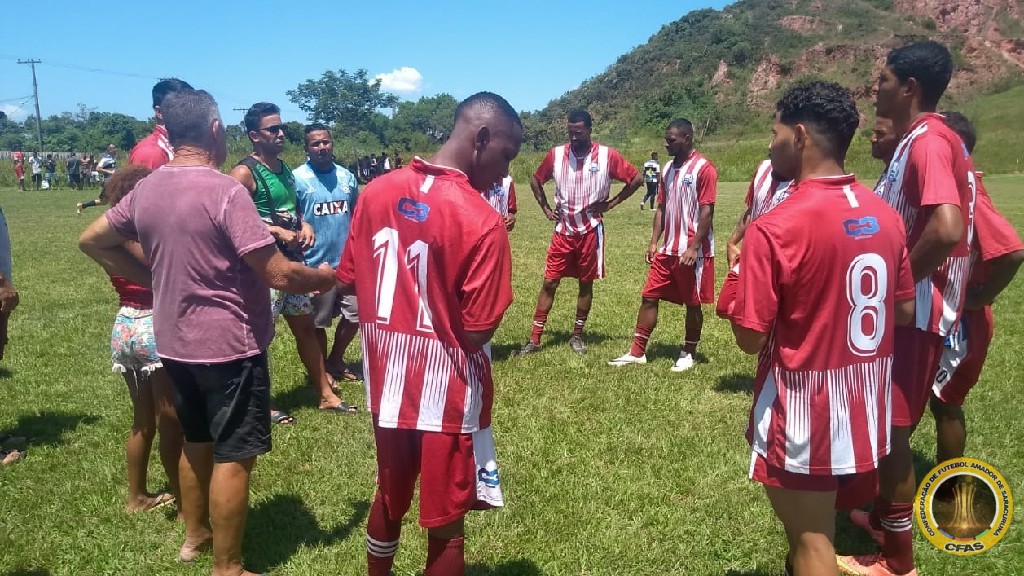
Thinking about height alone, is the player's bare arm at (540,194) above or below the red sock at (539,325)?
above

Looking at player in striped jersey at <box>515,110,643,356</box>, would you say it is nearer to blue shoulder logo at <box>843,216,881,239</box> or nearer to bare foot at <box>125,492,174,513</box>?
bare foot at <box>125,492,174,513</box>

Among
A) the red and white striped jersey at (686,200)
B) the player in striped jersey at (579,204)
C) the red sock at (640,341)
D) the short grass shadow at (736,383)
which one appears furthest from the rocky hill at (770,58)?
the short grass shadow at (736,383)

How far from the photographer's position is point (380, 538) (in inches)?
109

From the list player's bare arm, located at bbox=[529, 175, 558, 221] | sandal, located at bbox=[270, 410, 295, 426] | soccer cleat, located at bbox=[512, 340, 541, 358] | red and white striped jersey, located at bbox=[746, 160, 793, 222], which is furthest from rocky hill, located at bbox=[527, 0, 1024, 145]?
sandal, located at bbox=[270, 410, 295, 426]

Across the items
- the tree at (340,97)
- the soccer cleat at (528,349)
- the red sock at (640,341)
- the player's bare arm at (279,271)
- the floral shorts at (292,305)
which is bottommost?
the soccer cleat at (528,349)

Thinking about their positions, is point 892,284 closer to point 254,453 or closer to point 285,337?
point 254,453

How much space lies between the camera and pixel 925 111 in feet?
10.2

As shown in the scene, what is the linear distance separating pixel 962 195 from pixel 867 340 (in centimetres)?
109

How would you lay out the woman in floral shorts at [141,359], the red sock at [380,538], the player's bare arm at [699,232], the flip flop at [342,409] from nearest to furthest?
the red sock at [380,538] → the woman in floral shorts at [141,359] → the flip flop at [342,409] → the player's bare arm at [699,232]

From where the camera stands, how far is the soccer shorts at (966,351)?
3.62 metres

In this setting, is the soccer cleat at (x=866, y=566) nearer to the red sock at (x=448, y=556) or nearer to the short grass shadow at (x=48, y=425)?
the red sock at (x=448, y=556)

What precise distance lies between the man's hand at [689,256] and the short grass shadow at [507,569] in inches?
139

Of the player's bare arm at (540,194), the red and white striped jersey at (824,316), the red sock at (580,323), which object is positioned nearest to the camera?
the red and white striped jersey at (824,316)

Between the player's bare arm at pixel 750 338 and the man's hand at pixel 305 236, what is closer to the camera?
Result: the player's bare arm at pixel 750 338
